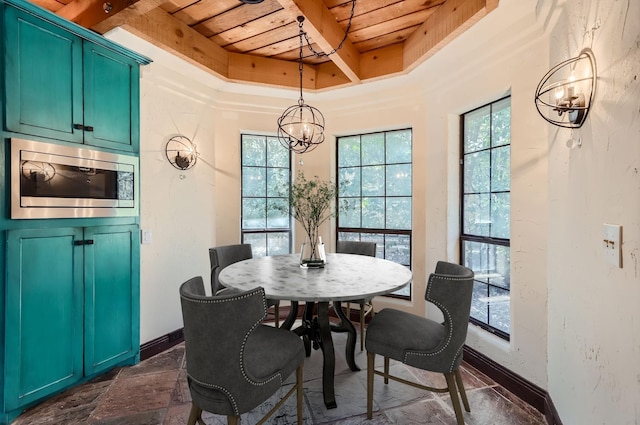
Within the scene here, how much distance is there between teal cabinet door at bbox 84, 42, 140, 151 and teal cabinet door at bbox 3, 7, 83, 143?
0.22 feet

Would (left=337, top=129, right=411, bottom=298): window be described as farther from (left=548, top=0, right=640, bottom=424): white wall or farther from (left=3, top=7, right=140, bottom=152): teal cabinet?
(left=3, top=7, right=140, bottom=152): teal cabinet

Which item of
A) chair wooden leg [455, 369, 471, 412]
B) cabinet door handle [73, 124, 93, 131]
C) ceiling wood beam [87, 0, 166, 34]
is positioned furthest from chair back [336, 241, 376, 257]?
ceiling wood beam [87, 0, 166, 34]

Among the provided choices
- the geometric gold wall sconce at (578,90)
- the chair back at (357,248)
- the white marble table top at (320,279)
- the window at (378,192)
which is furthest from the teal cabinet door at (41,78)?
the geometric gold wall sconce at (578,90)

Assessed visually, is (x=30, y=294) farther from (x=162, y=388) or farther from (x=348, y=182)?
(x=348, y=182)

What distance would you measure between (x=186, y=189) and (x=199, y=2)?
1.58 m

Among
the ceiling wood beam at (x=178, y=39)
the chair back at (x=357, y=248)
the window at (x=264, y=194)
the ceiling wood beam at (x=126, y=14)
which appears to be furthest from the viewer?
the window at (x=264, y=194)

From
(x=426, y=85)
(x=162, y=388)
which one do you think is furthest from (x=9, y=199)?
(x=426, y=85)

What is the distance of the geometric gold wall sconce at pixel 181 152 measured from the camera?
2.86 meters

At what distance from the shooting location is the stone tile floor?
186 centimetres

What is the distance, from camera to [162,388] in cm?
219

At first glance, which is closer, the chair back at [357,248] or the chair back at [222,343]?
the chair back at [222,343]

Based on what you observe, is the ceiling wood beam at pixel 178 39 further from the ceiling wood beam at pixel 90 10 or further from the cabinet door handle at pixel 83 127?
the cabinet door handle at pixel 83 127

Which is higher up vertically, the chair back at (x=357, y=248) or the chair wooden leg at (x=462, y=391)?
the chair back at (x=357, y=248)

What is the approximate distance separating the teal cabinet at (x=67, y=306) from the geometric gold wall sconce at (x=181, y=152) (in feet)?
2.38
